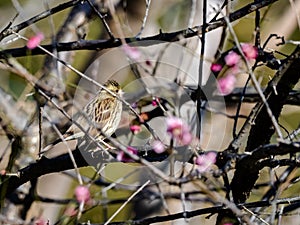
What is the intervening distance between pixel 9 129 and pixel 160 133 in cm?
71

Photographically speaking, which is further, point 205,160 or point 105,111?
point 105,111

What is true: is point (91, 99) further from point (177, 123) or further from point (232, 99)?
point (177, 123)

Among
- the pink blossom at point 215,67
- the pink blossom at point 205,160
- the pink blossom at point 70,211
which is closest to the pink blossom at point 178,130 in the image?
the pink blossom at point 205,160

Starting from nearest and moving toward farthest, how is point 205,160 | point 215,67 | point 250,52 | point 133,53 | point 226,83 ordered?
1. point 205,160
2. point 250,52
3. point 133,53
4. point 226,83
5. point 215,67

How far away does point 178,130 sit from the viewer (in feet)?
5.90

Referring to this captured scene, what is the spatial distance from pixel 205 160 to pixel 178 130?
1.04ft

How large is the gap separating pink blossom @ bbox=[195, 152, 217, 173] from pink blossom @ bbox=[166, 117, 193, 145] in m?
0.10

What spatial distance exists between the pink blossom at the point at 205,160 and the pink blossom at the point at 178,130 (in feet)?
0.34

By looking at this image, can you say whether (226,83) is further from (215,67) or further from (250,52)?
(250,52)

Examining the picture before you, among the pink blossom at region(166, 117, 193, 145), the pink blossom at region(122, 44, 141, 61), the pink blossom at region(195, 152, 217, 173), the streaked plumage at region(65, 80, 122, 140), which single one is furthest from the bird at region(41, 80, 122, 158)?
the pink blossom at region(166, 117, 193, 145)

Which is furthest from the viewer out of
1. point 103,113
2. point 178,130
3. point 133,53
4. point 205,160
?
point 103,113

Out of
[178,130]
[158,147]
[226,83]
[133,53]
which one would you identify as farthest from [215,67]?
[178,130]

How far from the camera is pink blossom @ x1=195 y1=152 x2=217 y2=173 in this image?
2.06m

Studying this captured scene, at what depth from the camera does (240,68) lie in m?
2.55
